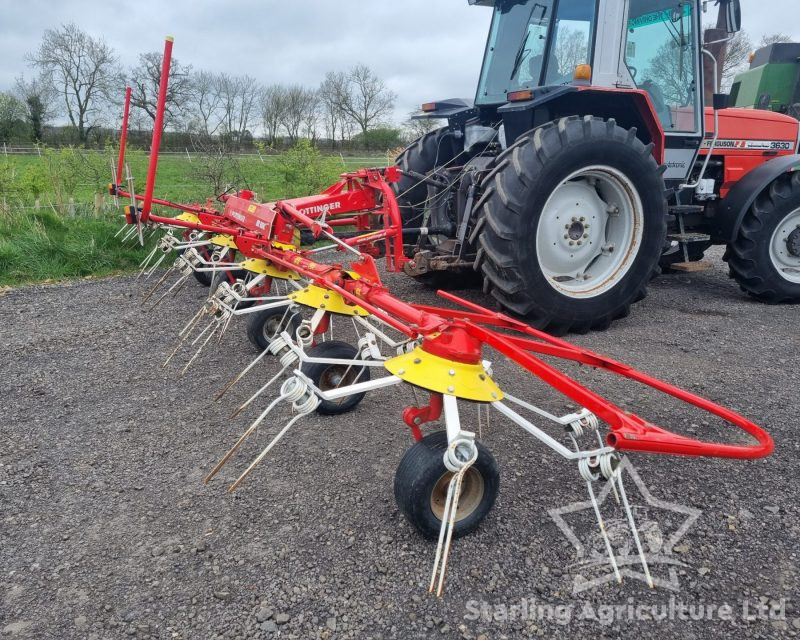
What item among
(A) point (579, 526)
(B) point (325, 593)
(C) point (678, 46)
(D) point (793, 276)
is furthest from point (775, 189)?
(B) point (325, 593)

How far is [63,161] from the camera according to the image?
812cm

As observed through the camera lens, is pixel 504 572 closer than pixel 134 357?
Yes

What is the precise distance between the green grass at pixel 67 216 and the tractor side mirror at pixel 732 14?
530cm

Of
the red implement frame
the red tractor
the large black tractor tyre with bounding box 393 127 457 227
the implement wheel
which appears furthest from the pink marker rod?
the large black tractor tyre with bounding box 393 127 457 227

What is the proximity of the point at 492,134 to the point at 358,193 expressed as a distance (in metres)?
1.25

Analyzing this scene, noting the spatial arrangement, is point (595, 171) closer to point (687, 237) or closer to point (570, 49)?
point (570, 49)

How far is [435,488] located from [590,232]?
2.53m

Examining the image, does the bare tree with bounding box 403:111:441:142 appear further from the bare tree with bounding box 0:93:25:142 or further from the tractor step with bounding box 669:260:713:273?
the bare tree with bounding box 0:93:25:142

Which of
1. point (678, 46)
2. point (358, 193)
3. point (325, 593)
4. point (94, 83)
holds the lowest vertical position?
point (325, 593)

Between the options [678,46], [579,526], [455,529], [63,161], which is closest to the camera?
[455,529]

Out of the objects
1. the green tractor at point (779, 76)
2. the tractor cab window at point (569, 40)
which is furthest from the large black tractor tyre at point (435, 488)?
the green tractor at point (779, 76)

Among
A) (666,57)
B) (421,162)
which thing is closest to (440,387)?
(421,162)

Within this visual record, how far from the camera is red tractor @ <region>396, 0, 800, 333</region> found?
3.38m

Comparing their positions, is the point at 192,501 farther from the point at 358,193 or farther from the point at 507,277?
the point at 358,193
